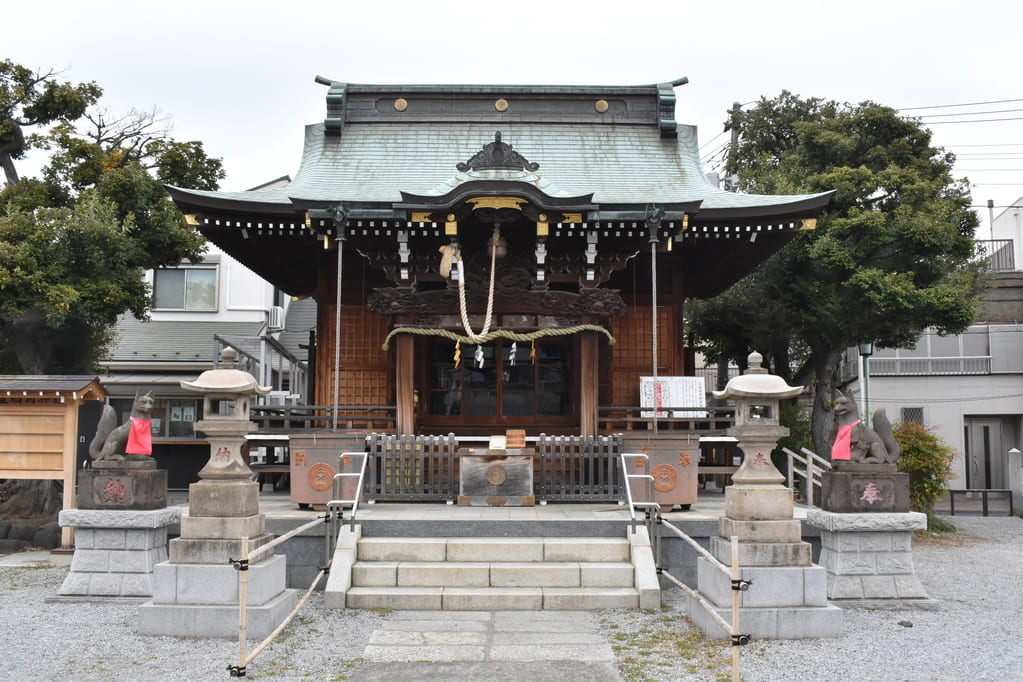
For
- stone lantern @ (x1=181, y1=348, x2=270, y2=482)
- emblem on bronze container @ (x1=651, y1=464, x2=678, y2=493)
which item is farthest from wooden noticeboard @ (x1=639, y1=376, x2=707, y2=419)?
stone lantern @ (x1=181, y1=348, x2=270, y2=482)

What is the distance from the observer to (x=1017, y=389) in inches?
982

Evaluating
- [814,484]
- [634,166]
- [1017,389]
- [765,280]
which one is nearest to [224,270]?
[634,166]

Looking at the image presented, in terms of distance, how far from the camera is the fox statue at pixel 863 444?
8.50 metres

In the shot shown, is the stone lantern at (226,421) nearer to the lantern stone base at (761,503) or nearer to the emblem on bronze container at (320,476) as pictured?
the emblem on bronze container at (320,476)

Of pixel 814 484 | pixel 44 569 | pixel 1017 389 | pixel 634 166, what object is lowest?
pixel 44 569

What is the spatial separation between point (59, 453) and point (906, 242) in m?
14.4

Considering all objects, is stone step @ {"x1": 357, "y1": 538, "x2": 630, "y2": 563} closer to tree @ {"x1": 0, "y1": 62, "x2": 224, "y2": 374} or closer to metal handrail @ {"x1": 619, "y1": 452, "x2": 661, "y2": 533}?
metal handrail @ {"x1": 619, "y1": 452, "x2": 661, "y2": 533}

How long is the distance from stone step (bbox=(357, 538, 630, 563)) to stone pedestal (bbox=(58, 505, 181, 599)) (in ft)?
7.54

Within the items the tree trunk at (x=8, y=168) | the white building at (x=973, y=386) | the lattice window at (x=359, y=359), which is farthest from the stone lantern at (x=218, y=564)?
the white building at (x=973, y=386)

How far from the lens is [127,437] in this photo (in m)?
8.83

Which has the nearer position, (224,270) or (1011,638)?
(1011,638)

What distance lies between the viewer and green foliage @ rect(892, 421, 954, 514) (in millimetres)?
14438

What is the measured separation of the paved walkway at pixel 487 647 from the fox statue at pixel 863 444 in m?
3.27

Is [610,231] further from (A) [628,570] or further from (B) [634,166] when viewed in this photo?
(A) [628,570]
